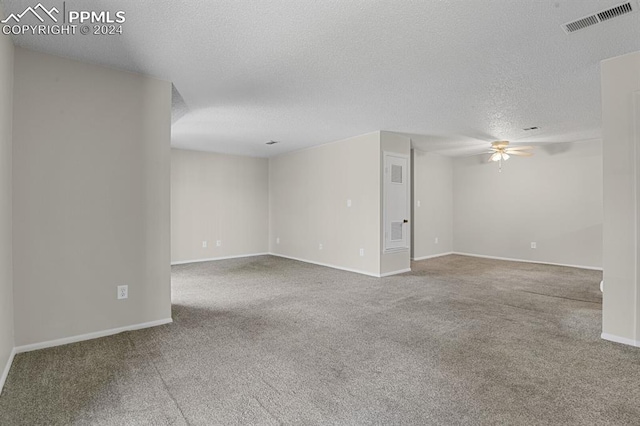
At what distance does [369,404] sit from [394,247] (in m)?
3.94

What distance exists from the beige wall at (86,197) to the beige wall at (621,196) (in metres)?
3.91

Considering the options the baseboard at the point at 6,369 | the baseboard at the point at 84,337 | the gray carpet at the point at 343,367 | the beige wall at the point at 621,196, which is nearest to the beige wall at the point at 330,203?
the gray carpet at the point at 343,367

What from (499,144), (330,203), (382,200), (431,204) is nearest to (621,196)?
(382,200)

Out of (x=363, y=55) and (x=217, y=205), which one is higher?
(x=363, y=55)

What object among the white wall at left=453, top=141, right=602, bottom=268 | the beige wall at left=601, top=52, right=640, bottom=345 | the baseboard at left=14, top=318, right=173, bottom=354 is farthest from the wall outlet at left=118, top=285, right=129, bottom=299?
the white wall at left=453, top=141, right=602, bottom=268

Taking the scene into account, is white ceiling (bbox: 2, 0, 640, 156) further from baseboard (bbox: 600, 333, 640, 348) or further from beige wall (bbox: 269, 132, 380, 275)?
baseboard (bbox: 600, 333, 640, 348)

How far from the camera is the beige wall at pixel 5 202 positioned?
217cm

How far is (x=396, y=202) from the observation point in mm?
5730

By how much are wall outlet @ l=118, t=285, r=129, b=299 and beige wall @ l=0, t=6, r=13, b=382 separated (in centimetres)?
70

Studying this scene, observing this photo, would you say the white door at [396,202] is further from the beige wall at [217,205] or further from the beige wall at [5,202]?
the beige wall at [5,202]

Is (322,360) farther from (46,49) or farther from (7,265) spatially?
(46,49)

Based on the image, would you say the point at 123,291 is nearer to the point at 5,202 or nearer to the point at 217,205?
the point at 5,202

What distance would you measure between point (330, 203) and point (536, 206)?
429 cm

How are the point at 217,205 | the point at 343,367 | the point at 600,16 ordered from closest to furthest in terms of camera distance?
the point at 600,16, the point at 343,367, the point at 217,205
